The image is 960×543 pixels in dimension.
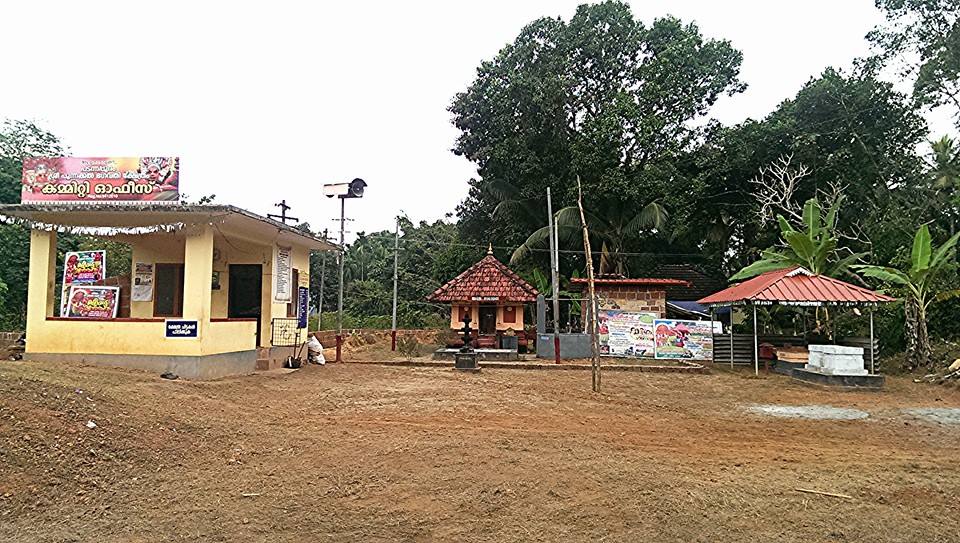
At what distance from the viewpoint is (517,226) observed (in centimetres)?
2977

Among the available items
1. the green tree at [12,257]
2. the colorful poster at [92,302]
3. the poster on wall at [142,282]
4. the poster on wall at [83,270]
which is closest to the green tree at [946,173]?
the poster on wall at [142,282]

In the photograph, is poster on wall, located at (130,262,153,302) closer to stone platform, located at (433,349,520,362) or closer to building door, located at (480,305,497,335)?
stone platform, located at (433,349,520,362)

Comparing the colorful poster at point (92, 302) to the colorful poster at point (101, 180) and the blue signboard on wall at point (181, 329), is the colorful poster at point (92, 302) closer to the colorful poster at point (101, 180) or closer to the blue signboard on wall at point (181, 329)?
the blue signboard on wall at point (181, 329)

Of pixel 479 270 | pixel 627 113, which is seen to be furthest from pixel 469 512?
pixel 627 113

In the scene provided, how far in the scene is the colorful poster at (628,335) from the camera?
1966 cm

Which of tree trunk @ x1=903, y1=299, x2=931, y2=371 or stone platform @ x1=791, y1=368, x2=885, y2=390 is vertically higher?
tree trunk @ x1=903, y1=299, x2=931, y2=371

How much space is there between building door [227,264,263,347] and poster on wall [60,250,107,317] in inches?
141

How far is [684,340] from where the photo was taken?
19375mm

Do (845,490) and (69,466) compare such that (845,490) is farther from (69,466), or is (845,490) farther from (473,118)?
(473,118)

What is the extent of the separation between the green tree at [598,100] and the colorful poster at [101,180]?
1687 centimetres

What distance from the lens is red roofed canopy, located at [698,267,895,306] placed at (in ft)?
51.4

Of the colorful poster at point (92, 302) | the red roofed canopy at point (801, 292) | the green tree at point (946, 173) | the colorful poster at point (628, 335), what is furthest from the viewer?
the green tree at point (946, 173)

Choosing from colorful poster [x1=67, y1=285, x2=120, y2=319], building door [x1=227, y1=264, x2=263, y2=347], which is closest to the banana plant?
building door [x1=227, y1=264, x2=263, y2=347]

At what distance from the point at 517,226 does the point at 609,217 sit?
4.42m
